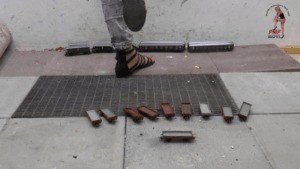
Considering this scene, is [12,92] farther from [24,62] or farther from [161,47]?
[161,47]

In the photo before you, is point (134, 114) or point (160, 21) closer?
point (134, 114)

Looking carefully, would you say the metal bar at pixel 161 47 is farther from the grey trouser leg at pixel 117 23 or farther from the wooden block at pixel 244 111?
the wooden block at pixel 244 111

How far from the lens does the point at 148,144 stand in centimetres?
293

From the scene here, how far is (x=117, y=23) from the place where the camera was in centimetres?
379

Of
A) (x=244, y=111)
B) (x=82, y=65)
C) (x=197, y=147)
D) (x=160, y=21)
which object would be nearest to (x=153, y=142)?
(x=197, y=147)

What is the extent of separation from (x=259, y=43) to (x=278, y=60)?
2.03 ft

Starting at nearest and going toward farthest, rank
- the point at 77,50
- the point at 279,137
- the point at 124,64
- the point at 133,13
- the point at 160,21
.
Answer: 1. the point at 279,137
2. the point at 133,13
3. the point at 124,64
4. the point at 77,50
5. the point at 160,21

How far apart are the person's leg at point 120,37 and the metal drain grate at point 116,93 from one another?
0.44ft

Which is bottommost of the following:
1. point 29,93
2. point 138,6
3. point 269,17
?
point 29,93

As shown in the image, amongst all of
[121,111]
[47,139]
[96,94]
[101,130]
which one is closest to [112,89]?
[96,94]

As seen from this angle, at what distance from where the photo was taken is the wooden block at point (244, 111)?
10.6ft

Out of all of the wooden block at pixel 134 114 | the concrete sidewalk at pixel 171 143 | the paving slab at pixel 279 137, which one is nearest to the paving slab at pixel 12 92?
Answer: the concrete sidewalk at pixel 171 143

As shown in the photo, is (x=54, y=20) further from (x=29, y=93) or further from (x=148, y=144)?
(x=148, y=144)

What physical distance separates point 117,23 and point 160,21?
1.20 meters
